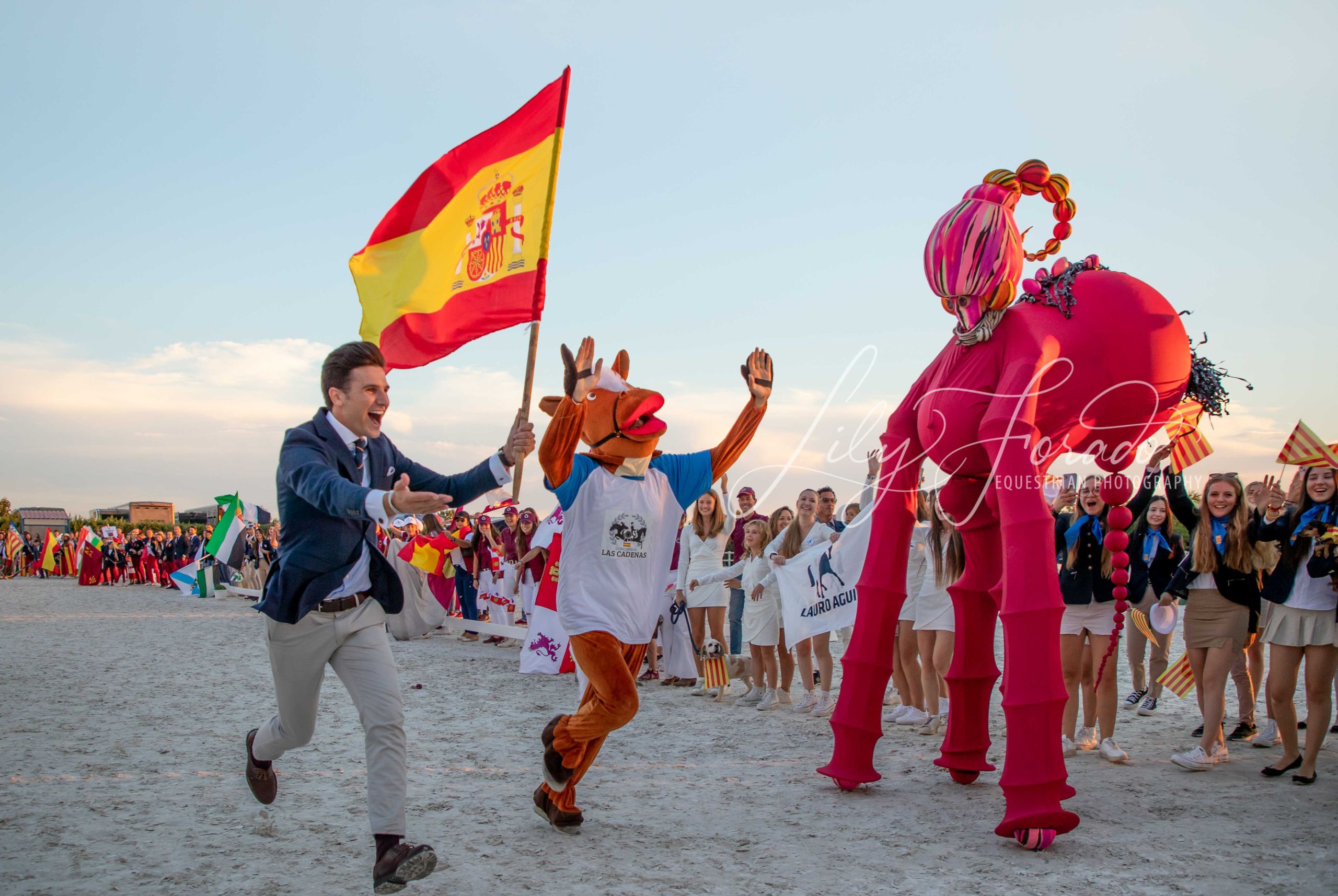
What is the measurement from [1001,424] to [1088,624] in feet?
6.91

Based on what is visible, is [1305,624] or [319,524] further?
[1305,624]

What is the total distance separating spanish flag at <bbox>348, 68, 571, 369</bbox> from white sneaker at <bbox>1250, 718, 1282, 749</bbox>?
593 centimetres

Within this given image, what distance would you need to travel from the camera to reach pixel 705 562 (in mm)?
9930

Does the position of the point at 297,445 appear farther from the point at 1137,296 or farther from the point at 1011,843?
the point at 1137,296

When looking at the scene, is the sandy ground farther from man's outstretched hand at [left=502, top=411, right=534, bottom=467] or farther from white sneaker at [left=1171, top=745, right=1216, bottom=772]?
man's outstretched hand at [left=502, top=411, right=534, bottom=467]

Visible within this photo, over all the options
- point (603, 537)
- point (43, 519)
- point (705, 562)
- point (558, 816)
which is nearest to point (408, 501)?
point (603, 537)

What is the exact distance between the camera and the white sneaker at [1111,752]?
20.1 ft

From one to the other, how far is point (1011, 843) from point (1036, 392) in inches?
93.2

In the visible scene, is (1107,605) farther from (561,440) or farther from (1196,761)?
(561,440)

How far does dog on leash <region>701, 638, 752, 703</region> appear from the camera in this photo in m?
9.02

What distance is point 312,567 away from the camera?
3842 millimetres

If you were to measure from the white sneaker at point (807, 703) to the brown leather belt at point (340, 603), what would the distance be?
5.20 metres

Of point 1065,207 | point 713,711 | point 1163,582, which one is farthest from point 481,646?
point 1065,207

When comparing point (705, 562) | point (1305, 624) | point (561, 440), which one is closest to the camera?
point (561, 440)
